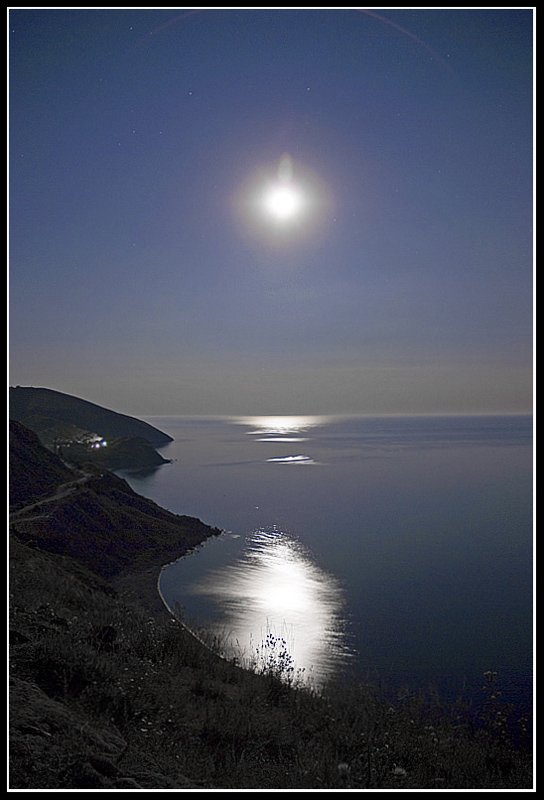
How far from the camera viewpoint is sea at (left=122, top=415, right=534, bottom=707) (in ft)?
35.9

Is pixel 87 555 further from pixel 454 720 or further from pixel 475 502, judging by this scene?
pixel 475 502

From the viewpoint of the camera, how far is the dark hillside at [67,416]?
9961 millimetres

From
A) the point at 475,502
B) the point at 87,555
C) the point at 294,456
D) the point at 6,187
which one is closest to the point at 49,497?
the point at 87,555

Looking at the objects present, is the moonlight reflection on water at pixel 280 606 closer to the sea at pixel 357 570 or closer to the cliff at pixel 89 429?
the sea at pixel 357 570

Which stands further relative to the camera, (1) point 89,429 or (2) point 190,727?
(1) point 89,429

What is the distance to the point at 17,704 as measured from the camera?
392 centimetres

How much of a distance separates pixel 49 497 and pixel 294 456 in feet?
98.7

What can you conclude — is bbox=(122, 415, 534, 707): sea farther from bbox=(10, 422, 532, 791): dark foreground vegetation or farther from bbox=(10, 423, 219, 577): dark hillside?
bbox=(10, 422, 532, 791): dark foreground vegetation

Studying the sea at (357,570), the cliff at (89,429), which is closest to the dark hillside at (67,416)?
the cliff at (89,429)

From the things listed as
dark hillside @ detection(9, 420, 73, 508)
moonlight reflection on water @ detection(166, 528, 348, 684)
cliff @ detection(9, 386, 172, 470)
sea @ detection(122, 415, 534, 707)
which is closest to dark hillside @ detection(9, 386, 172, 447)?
cliff @ detection(9, 386, 172, 470)

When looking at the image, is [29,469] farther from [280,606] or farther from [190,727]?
[190,727]

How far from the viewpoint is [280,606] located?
526 inches

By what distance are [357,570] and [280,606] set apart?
508 centimetres

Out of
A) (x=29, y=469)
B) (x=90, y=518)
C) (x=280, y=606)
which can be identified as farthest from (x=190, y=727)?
(x=29, y=469)
